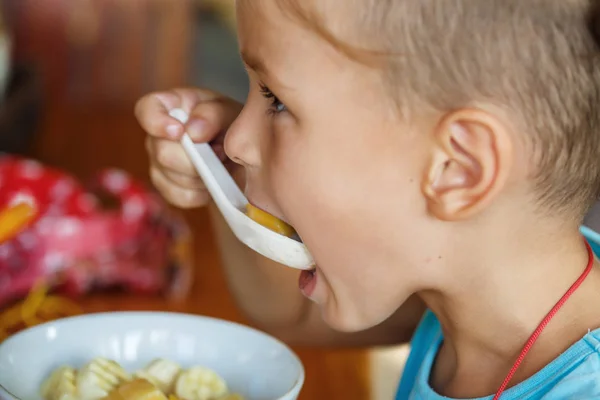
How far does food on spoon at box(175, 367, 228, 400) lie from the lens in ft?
1.92

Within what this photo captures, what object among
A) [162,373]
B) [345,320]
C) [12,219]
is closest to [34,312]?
[12,219]

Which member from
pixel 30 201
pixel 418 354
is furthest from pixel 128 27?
pixel 418 354

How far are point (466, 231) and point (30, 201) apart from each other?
2.02 feet

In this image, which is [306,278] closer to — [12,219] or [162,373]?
[162,373]

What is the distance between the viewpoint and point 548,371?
1.90ft

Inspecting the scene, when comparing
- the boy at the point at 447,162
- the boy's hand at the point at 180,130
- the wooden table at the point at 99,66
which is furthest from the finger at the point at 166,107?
the wooden table at the point at 99,66

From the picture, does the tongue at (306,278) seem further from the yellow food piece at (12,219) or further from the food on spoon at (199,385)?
the yellow food piece at (12,219)

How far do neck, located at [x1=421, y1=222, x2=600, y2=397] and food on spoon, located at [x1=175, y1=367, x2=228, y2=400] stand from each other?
0.59ft

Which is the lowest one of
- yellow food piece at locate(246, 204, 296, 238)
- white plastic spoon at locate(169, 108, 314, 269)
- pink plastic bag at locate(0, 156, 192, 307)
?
pink plastic bag at locate(0, 156, 192, 307)

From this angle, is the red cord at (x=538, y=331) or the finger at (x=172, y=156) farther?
the finger at (x=172, y=156)

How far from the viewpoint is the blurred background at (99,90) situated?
0.99 m

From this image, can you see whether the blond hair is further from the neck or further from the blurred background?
the blurred background

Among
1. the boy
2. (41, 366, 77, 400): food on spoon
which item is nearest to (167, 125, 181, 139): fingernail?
the boy

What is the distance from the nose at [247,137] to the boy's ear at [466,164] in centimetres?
13
